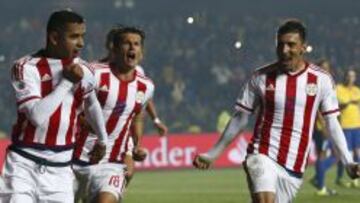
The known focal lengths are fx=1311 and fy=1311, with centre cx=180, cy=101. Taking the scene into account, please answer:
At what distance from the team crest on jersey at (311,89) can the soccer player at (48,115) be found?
214 centimetres

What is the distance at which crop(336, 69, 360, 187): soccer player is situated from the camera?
22.4 m

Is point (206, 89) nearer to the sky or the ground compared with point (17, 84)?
nearer to the ground

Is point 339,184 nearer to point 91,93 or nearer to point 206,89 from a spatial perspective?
point 206,89

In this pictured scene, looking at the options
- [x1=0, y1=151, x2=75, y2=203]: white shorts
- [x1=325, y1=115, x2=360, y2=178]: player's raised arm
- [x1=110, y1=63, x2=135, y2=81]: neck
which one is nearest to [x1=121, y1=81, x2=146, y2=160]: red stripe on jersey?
[x1=110, y1=63, x2=135, y2=81]: neck

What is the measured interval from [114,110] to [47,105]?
2.40m

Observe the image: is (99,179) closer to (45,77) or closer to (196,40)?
(45,77)

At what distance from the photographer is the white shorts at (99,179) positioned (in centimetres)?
1134

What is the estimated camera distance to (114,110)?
37.6ft

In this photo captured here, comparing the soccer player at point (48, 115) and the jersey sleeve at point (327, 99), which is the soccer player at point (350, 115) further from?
the soccer player at point (48, 115)

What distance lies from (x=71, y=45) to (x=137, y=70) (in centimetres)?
269

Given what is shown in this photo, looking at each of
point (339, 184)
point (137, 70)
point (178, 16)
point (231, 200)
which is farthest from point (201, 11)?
point (137, 70)

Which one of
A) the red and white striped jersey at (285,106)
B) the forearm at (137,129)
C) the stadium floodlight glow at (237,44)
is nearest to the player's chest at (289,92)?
the red and white striped jersey at (285,106)

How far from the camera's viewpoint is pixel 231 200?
18750 mm

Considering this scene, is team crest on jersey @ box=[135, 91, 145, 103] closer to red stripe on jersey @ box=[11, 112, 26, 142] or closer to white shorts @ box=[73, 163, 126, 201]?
white shorts @ box=[73, 163, 126, 201]
